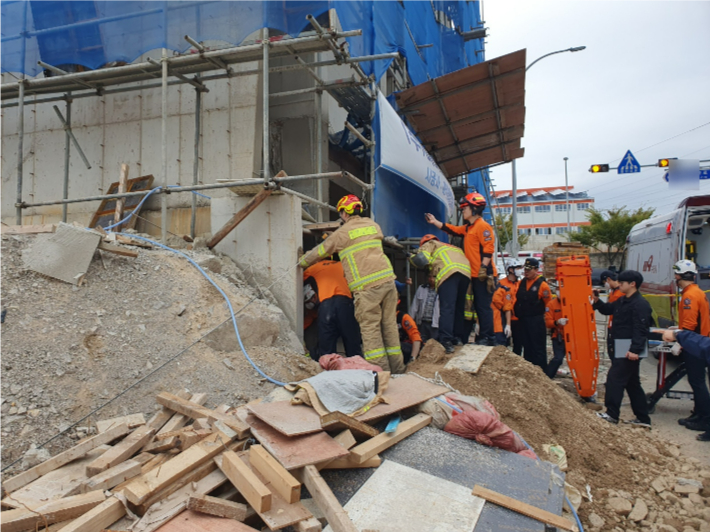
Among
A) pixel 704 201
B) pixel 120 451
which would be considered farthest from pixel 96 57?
pixel 704 201

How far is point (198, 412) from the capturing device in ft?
10.9

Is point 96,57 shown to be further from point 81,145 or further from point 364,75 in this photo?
point 364,75

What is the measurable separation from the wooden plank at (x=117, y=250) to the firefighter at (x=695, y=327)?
639 centimetres

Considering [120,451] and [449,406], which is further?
[449,406]

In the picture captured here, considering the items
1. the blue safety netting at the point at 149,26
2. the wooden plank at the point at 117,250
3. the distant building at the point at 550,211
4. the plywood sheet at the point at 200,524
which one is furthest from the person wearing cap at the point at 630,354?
the distant building at the point at 550,211

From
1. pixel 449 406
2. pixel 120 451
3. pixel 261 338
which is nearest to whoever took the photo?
pixel 120 451

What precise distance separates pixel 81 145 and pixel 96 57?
218 cm

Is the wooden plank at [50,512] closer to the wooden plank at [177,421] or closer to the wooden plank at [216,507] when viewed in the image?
the wooden plank at [216,507]

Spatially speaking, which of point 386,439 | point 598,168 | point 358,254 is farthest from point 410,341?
point 598,168

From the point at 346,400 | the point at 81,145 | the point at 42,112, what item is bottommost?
the point at 346,400

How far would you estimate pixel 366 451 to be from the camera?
301 centimetres

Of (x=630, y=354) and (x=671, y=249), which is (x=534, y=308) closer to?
(x=630, y=354)

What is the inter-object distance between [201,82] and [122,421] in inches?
222

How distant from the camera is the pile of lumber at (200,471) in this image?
2428 millimetres
